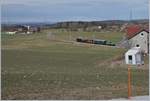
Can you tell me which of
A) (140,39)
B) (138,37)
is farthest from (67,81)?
(138,37)

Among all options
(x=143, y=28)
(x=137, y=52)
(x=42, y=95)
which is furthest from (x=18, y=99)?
(x=143, y=28)

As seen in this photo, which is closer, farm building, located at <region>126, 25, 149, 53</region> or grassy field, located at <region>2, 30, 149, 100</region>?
grassy field, located at <region>2, 30, 149, 100</region>

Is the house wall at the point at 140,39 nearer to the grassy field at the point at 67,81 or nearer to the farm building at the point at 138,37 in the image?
the farm building at the point at 138,37

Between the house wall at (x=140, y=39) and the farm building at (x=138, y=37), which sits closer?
the farm building at (x=138, y=37)

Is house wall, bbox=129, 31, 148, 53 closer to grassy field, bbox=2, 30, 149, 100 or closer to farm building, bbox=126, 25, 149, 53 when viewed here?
farm building, bbox=126, 25, 149, 53

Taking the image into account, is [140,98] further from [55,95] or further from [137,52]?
[137,52]

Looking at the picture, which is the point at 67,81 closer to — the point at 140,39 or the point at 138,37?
the point at 140,39

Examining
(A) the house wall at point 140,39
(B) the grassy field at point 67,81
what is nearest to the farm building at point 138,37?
(A) the house wall at point 140,39

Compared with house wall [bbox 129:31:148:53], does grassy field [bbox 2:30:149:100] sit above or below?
below

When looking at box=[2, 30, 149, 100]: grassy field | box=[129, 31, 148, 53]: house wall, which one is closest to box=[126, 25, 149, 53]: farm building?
box=[129, 31, 148, 53]: house wall

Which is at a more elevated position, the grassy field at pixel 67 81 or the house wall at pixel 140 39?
the house wall at pixel 140 39

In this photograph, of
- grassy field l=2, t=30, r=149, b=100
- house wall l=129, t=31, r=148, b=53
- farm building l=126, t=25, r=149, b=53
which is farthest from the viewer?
house wall l=129, t=31, r=148, b=53

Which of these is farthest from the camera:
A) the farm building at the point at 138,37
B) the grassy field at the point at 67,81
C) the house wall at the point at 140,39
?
the house wall at the point at 140,39

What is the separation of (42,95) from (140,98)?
269cm
